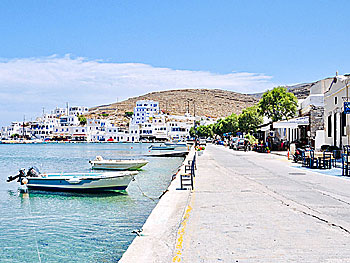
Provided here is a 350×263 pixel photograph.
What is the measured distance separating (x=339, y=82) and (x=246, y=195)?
62.9 ft

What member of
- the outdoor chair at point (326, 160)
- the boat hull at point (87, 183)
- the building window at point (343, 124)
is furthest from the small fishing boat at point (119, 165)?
the outdoor chair at point (326, 160)

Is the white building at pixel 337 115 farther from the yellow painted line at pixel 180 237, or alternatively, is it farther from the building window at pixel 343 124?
the yellow painted line at pixel 180 237

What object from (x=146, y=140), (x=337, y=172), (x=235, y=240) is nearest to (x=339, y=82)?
(x=337, y=172)

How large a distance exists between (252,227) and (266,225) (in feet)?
1.23

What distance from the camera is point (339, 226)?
8438mm

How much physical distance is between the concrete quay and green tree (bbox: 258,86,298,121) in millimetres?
39763

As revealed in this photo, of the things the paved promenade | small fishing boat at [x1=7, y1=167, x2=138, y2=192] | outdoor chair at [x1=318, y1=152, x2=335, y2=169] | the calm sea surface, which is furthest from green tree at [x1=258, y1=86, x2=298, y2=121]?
the paved promenade

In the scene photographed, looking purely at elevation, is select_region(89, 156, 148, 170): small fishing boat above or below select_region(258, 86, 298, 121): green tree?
below

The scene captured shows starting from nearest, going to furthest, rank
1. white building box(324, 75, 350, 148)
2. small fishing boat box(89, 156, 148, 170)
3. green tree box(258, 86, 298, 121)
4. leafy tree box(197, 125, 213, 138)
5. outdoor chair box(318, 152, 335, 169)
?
outdoor chair box(318, 152, 335, 169)
white building box(324, 75, 350, 148)
small fishing boat box(89, 156, 148, 170)
green tree box(258, 86, 298, 121)
leafy tree box(197, 125, 213, 138)

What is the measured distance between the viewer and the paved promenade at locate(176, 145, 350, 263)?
21.5 ft

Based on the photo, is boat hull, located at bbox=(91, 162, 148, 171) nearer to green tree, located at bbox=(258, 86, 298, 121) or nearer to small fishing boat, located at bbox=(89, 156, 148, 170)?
small fishing boat, located at bbox=(89, 156, 148, 170)

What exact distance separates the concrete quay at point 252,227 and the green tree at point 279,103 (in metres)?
39.8

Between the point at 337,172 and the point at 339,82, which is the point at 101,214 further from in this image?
the point at 339,82

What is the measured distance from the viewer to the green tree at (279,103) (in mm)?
53125
